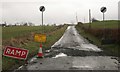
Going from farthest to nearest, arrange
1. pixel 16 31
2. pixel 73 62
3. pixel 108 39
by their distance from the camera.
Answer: pixel 16 31 < pixel 108 39 < pixel 73 62

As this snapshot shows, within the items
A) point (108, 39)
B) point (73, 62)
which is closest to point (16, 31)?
point (108, 39)

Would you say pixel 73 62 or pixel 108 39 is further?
pixel 108 39

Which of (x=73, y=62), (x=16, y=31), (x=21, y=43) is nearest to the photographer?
(x=73, y=62)

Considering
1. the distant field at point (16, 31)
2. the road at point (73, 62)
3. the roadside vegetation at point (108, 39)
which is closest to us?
the road at point (73, 62)

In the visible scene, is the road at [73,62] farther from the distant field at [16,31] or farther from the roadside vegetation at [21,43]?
the distant field at [16,31]

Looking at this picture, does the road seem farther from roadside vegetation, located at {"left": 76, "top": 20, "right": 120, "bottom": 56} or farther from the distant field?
the distant field

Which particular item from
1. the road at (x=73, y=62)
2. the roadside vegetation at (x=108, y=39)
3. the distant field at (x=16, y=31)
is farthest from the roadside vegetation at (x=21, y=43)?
the roadside vegetation at (x=108, y=39)

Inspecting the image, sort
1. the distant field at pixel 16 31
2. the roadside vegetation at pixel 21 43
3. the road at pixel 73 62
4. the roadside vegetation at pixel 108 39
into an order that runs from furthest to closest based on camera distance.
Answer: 1. the distant field at pixel 16 31
2. the roadside vegetation at pixel 108 39
3. the roadside vegetation at pixel 21 43
4. the road at pixel 73 62

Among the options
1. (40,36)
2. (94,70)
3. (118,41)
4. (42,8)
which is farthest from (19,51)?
(118,41)

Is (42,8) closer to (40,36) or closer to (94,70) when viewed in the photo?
(40,36)

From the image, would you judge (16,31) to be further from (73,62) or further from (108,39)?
(73,62)

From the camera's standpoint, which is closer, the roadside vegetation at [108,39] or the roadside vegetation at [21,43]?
the roadside vegetation at [21,43]

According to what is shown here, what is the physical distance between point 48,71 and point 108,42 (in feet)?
50.9

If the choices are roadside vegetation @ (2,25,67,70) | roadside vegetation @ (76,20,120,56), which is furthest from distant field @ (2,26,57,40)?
roadside vegetation @ (76,20,120,56)
